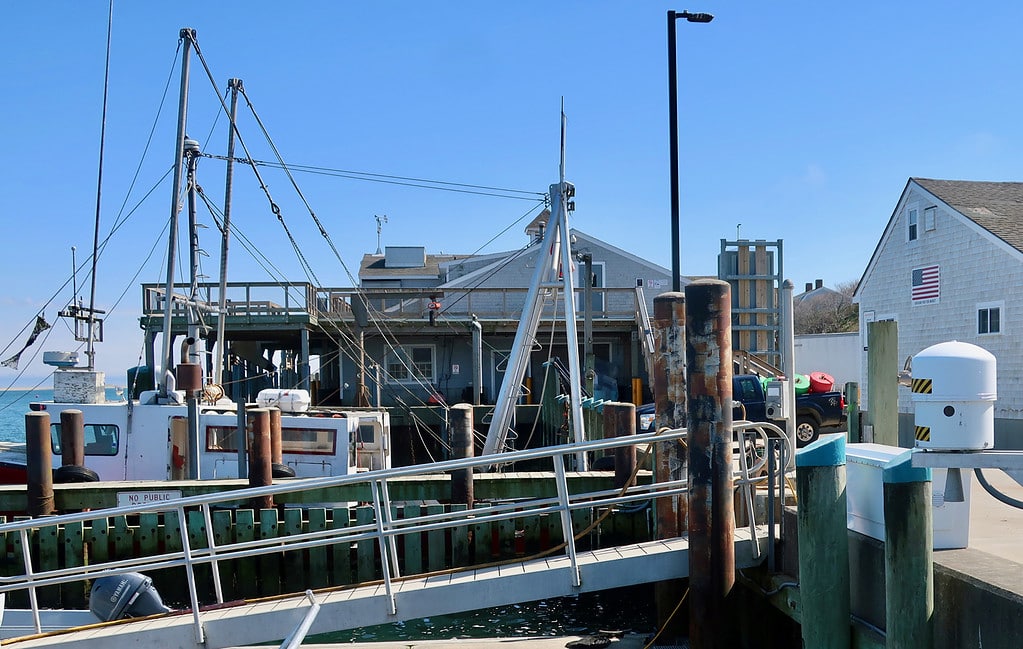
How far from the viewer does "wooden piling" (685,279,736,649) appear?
6914 mm

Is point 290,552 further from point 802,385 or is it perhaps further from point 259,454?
point 802,385

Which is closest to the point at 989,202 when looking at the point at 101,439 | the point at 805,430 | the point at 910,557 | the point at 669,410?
the point at 805,430

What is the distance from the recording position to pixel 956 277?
23.2m

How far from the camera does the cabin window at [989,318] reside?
844 inches

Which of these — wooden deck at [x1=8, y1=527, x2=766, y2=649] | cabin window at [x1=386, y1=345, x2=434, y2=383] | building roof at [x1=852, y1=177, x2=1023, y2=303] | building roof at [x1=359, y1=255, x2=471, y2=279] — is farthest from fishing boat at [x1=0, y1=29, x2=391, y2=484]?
building roof at [x1=359, y1=255, x2=471, y2=279]

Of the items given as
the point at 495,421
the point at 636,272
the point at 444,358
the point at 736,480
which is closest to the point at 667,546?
the point at 736,480

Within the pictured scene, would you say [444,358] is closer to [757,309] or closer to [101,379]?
[101,379]

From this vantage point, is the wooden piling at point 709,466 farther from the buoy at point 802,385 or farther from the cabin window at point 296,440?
the buoy at point 802,385

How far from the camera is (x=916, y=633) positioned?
16.9 ft

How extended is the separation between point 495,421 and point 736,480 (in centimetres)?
601

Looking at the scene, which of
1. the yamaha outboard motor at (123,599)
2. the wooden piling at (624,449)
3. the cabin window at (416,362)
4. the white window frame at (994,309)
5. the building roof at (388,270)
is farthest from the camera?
the building roof at (388,270)

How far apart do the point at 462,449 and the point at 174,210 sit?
8764 mm

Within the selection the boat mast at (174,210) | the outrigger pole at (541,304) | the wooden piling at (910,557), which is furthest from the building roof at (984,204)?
the boat mast at (174,210)

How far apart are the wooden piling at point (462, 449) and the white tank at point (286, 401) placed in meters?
5.32
